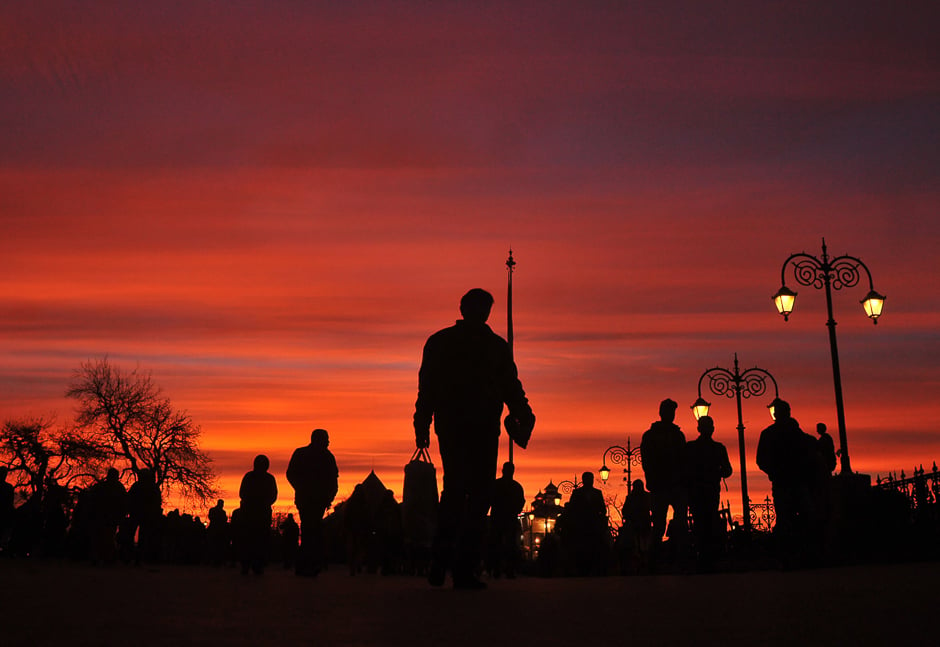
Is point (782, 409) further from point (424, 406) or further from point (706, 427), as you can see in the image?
point (424, 406)

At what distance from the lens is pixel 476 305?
957cm

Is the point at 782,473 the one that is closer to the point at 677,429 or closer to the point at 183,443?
the point at 677,429

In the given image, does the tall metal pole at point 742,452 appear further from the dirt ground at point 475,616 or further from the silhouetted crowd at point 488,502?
the dirt ground at point 475,616

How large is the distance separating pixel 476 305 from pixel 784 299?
52.7 ft

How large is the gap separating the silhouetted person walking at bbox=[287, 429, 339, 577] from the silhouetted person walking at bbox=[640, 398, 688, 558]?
13.3ft

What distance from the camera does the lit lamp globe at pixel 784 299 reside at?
24.3 metres

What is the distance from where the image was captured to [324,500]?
15.7 meters

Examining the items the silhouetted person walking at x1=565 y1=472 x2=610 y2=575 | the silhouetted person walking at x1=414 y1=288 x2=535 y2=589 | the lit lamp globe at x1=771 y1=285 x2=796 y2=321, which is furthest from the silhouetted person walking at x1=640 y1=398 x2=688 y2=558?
the lit lamp globe at x1=771 y1=285 x2=796 y2=321

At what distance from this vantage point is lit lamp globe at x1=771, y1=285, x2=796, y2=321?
24328mm

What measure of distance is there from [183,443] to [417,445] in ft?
185

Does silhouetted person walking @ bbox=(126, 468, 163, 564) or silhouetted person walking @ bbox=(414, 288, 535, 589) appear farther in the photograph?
silhouetted person walking @ bbox=(126, 468, 163, 564)

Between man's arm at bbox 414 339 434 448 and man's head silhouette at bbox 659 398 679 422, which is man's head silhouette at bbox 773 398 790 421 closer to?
man's head silhouette at bbox 659 398 679 422

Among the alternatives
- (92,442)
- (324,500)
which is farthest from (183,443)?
(324,500)

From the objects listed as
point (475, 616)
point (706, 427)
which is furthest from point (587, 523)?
point (475, 616)
